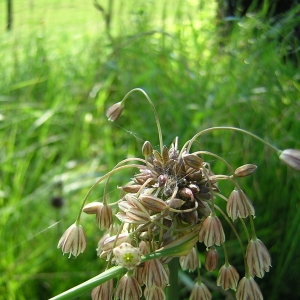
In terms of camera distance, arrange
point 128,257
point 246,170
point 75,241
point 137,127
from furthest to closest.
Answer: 1. point 137,127
2. point 75,241
3. point 246,170
4. point 128,257

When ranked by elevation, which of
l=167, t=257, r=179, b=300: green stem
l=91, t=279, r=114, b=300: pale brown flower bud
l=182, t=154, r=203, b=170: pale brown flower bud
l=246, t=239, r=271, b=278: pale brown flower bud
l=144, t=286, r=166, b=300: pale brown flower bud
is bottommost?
l=91, t=279, r=114, b=300: pale brown flower bud

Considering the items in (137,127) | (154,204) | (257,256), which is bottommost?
(137,127)

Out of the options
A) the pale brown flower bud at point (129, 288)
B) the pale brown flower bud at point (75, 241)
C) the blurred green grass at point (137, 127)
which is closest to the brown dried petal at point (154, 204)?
the pale brown flower bud at point (129, 288)

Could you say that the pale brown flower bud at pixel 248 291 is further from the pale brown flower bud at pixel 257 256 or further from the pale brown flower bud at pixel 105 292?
the pale brown flower bud at pixel 105 292

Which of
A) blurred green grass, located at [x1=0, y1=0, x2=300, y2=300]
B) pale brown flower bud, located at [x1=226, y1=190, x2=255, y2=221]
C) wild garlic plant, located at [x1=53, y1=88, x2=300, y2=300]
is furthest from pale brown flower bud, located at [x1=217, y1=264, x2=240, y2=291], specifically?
blurred green grass, located at [x1=0, y1=0, x2=300, y2=300]

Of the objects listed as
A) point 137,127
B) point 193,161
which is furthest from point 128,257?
point 137,127

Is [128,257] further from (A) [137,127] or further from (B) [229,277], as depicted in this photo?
(A) [137,127]

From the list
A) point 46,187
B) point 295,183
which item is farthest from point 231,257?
point 46,187

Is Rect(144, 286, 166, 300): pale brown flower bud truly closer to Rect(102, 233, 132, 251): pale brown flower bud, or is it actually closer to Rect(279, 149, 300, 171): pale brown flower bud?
Rect(102, 233, 132, 251): pale brown flower bud
